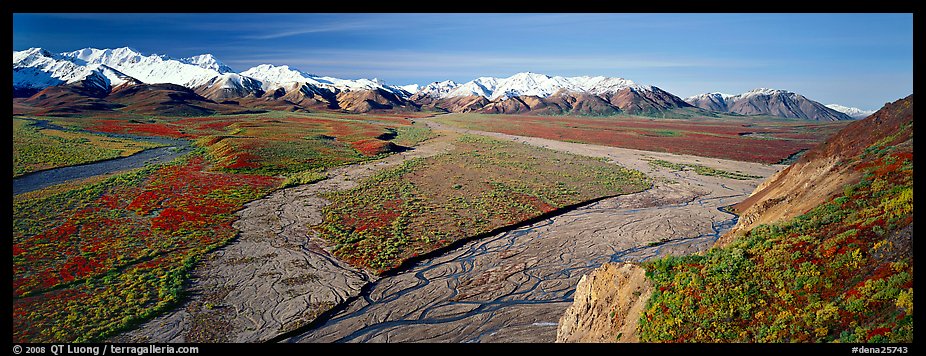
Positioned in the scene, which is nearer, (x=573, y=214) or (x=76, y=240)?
(x=76, y=240)

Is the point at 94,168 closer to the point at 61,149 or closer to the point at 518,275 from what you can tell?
the point at 61,149

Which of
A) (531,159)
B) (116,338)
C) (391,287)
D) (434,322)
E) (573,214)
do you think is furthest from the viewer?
(531,159)

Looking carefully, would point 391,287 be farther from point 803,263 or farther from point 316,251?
point 803,263

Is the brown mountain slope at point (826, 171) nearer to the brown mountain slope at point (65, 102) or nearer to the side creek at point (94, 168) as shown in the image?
the side creek at point (94, 168)

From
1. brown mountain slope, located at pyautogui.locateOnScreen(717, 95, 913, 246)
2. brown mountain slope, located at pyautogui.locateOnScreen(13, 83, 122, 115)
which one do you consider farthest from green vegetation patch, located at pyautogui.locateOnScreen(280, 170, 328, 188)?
brown mountain slope, located at pyautogui.locateOnScreen(13, 83, 122, 115)

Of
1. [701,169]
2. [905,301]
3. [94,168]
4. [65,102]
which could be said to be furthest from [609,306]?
[65,102]

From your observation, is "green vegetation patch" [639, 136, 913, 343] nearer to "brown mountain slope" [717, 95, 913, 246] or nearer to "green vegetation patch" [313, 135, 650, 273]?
"brown mountain slope" [717, 95, 913, 246]

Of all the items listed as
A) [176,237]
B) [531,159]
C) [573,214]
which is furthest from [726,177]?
[176,237]
